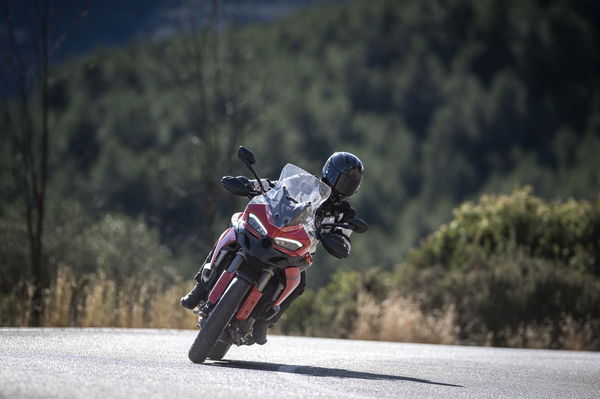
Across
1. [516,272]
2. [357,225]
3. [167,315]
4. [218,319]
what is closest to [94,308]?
[167,315]

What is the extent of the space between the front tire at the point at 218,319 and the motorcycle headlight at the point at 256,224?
1.47 ft

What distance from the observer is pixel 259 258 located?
31.4ft

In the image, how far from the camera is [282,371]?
377 inches

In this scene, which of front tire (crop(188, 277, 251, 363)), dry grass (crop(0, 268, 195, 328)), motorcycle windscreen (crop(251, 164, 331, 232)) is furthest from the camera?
dry grass (crop(0, 268, 195, 328))

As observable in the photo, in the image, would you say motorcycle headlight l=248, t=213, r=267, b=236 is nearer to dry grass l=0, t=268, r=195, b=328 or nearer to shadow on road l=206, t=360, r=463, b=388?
shadow on road l=206, t=360, r=463, b=388

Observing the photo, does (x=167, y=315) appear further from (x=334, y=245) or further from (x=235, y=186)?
(x=334, y=245)

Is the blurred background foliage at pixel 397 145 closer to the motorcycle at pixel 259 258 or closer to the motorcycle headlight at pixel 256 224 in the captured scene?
the motorcycle at pixel 259 258

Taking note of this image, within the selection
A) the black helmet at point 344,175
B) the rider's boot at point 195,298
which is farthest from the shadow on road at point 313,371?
the black helmet at point 344,175

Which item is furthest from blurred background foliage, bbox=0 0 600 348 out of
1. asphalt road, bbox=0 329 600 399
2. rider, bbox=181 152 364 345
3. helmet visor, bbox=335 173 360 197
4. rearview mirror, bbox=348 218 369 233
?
rearview mirror, bbox=348 218 369 233

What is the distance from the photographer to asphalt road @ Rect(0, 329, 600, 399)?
7.35m

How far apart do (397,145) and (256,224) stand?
270ft

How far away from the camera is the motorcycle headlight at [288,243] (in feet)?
31.4

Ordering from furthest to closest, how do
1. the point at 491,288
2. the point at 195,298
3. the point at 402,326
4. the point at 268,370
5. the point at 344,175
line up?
the point at 491,288, the point at 402,326, the point at 344,175, the point at 195,298, the point at 268,370

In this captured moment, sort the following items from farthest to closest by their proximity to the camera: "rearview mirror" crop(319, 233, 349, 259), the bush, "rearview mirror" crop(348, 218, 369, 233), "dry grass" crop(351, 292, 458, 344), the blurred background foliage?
the blurred background foliage → the bush → "dry grass" crop(351, 292, 458, 344) → "rearview mirror" crop(348, 218, 369, 233) → "rearview mirror" crop(319, 233, 349, 259)
